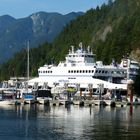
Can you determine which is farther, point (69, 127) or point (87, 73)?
point (87, 73)

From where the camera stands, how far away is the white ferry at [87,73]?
160625 millimetres

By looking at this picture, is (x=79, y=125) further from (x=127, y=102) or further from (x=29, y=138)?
(x=127, y=102)

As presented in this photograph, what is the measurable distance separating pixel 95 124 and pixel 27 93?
66.2 m

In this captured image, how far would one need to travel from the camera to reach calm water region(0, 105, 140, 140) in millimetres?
70312

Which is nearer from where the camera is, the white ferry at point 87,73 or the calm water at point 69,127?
the calm water at point 69,127

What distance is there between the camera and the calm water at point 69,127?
7031 cm

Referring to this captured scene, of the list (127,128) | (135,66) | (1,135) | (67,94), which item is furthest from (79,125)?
(135,66)

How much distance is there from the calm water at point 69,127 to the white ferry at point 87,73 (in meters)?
56.2

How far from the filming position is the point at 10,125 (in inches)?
3310

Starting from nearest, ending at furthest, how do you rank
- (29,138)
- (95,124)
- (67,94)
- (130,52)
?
(29,138) → (95,124) → (67,94) → (130,52)

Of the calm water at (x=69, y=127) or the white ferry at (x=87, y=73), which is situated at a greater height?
the white ferry at (x=87, y=73)

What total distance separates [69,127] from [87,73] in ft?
267

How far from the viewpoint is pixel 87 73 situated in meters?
162

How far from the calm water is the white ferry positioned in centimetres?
5616
